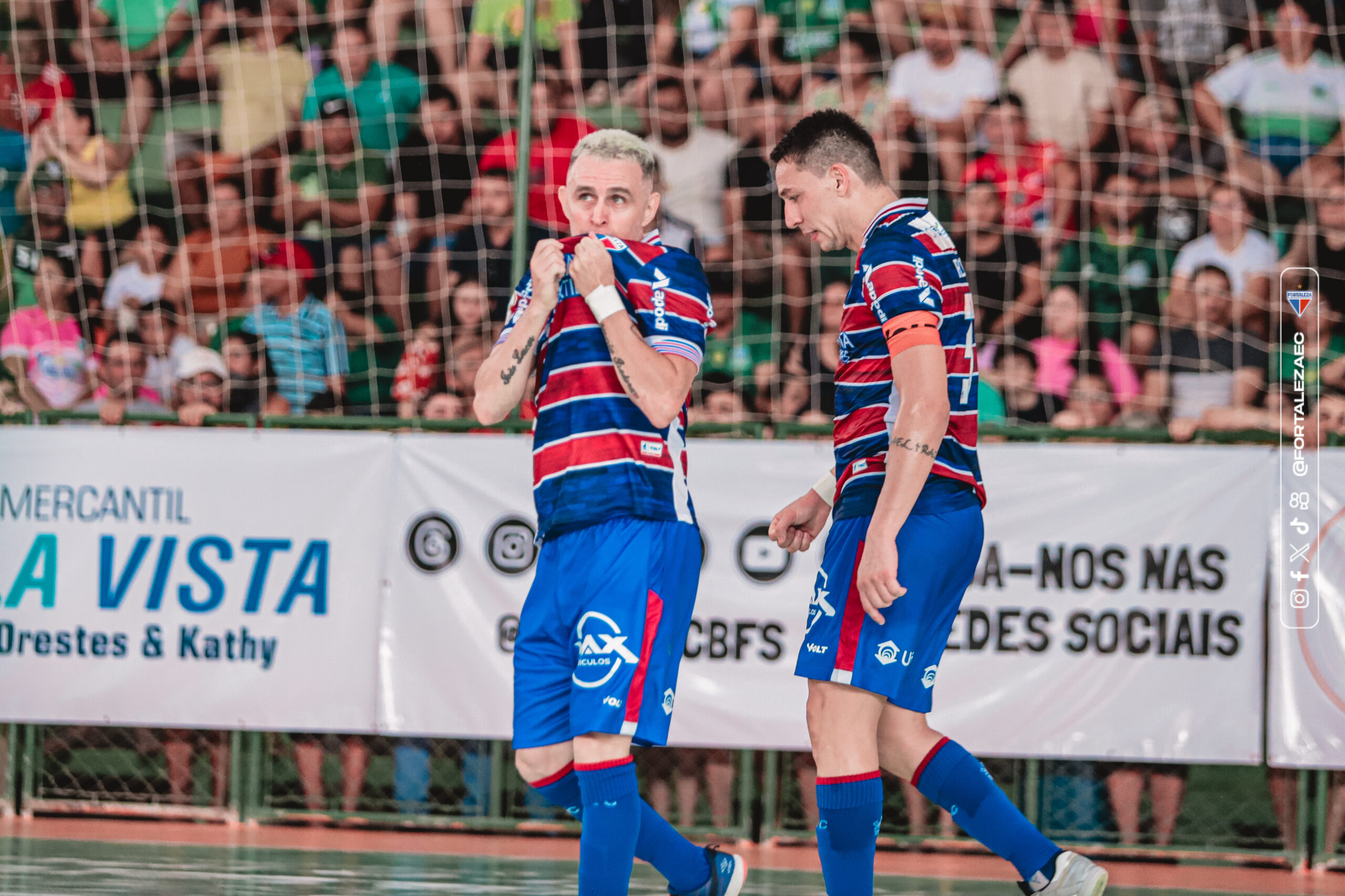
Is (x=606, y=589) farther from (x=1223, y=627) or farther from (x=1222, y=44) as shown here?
(x=1222, y=44)

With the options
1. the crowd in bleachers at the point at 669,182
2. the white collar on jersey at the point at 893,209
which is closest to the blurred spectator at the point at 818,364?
the crowd in bleachers at the point at 669,182

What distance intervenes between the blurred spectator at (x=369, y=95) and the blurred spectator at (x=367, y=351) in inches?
46.9

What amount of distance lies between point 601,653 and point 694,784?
327 cm

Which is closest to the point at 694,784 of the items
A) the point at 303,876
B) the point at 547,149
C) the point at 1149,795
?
the point at 1149,795

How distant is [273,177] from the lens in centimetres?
940

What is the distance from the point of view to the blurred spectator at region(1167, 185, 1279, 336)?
8.29m

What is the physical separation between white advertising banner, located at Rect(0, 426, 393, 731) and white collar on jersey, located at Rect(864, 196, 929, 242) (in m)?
3.55

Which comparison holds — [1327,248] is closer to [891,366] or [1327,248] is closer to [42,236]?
[891,366]

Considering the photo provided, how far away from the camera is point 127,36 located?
32.7 feet

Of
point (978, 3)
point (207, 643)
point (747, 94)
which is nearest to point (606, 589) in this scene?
point (207, 643)

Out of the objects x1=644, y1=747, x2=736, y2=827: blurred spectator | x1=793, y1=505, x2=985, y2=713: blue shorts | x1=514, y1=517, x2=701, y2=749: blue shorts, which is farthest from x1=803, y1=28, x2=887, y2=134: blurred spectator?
x1=514, y1=517, x2=701, y2=749: blue shorts

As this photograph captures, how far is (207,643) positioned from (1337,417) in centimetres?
522

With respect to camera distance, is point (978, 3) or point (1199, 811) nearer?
point (1199, 811)

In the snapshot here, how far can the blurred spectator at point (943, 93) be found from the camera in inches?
357
